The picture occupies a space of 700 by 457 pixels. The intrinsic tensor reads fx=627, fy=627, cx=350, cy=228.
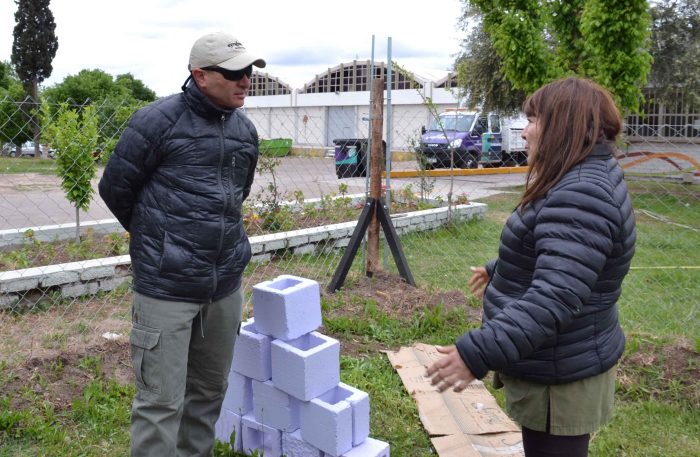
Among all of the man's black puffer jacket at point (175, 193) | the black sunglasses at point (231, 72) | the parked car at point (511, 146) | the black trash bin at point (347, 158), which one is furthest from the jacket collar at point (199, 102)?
the parked car at point (511, 146)

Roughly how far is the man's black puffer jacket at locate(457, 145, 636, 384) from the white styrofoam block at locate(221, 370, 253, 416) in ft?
5.10

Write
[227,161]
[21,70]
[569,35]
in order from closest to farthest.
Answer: [227,161]
[569,35]
[21,70]

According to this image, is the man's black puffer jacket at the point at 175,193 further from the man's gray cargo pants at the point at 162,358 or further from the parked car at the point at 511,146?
the parked car at the point at 511,146

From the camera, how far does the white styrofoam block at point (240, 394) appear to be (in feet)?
10.2

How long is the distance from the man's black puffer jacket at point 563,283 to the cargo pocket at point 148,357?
3.91 feet

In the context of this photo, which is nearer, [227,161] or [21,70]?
[227,161]

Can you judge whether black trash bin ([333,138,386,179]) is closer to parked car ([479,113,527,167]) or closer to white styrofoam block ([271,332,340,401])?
white styrofoam block ([271,332,340,401])

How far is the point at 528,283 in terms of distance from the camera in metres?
1.86

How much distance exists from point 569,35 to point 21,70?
965 inches

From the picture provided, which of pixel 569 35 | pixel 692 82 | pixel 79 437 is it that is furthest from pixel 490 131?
pixel 79 437

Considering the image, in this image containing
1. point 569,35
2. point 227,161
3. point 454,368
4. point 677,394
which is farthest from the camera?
point 569,35

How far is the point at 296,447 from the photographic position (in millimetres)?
2922

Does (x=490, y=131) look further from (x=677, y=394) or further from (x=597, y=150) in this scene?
(x=597, y=150)

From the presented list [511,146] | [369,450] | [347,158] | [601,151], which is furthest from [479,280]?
[511,146]
